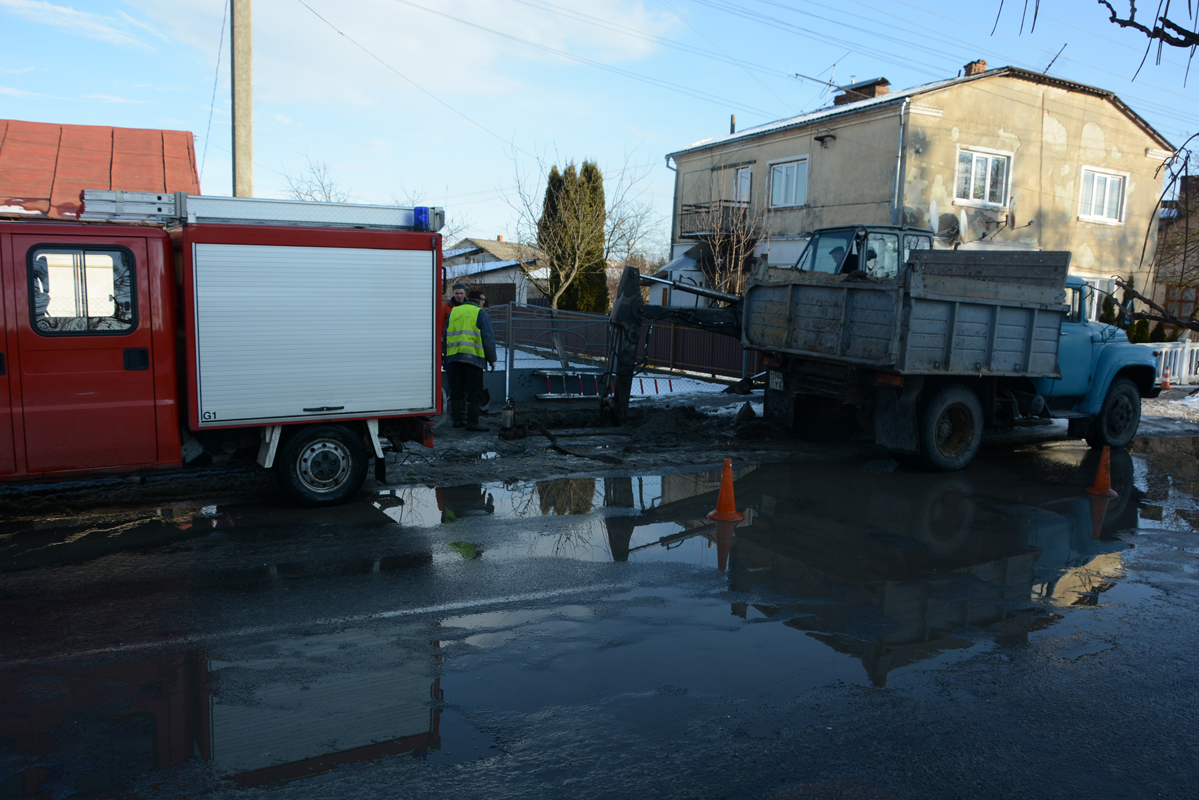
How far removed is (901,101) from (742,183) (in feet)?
22.6

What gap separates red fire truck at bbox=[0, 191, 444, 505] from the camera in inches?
257

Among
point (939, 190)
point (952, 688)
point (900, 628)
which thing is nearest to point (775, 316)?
point (900, 628)

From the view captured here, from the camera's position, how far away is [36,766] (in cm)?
335

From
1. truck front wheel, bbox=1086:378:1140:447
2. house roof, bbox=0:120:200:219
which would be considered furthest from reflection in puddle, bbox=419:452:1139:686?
house roof, bbox=0:120:200:219

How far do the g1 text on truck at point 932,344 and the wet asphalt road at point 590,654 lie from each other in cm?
218

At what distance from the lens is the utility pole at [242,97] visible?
1085 centimetres

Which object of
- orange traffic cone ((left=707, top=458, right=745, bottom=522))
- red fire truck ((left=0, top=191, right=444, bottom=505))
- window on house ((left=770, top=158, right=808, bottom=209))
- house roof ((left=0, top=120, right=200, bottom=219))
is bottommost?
orange traffic cone ((left=707, top=458, right=745, bottom=522))

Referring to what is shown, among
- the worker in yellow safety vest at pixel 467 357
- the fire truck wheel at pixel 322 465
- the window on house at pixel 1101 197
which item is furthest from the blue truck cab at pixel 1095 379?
the window on house at pixel 1101 197

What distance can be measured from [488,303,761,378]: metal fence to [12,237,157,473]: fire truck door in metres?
9.65

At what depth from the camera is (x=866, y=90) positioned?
27.2 meters

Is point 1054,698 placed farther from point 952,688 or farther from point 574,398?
point 574,398

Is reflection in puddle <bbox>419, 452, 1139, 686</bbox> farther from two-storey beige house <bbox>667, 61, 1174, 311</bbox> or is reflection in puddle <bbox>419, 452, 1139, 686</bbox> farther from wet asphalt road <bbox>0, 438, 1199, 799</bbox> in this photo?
two-storey beige house <bbox>667, 61, 1174, 311</bbox>

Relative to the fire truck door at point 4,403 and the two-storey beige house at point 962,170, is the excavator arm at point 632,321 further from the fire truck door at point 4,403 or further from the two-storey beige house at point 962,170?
the two-storey beige house at point 962,170

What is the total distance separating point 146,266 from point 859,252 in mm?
8472
